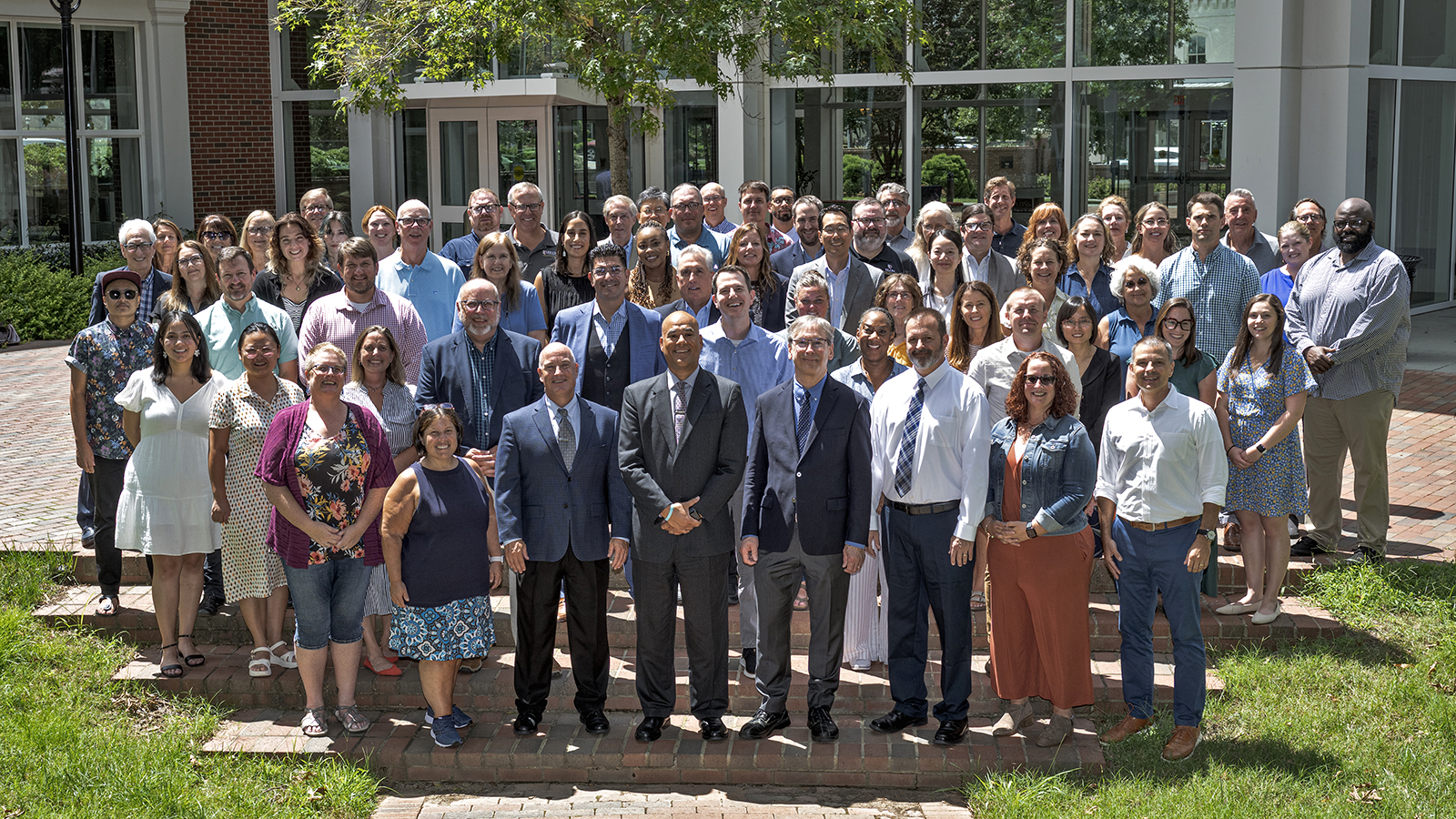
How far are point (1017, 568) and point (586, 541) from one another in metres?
2.04

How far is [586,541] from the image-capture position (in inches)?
248

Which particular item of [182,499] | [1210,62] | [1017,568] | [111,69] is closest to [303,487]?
[182,499]

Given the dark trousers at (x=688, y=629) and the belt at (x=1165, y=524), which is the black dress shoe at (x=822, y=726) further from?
the belt at (x=1165, y=524)

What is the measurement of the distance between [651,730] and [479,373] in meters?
2.03

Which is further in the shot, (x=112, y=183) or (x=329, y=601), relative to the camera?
(x=112, y=183)

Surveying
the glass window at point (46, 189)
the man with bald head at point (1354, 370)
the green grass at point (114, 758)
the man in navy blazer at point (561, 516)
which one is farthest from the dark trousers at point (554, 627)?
the glass window at point (46, 189)

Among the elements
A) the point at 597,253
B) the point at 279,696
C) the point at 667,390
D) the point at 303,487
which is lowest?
the point at 279,696

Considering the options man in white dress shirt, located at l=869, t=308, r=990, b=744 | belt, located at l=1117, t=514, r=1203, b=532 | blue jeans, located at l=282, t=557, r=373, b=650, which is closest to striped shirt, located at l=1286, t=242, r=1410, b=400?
belt, located at l=1117, t=514, r=1203, b=532

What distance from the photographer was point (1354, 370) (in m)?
8.06

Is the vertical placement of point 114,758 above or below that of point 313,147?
below

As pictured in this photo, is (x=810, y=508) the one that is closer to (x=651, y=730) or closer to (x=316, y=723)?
(x=651, y=730)

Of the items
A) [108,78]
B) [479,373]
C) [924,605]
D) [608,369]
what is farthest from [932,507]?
[108,78]

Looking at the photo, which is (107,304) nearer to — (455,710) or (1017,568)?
(455,710)

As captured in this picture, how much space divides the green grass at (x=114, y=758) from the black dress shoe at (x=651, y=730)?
4.11 feet
